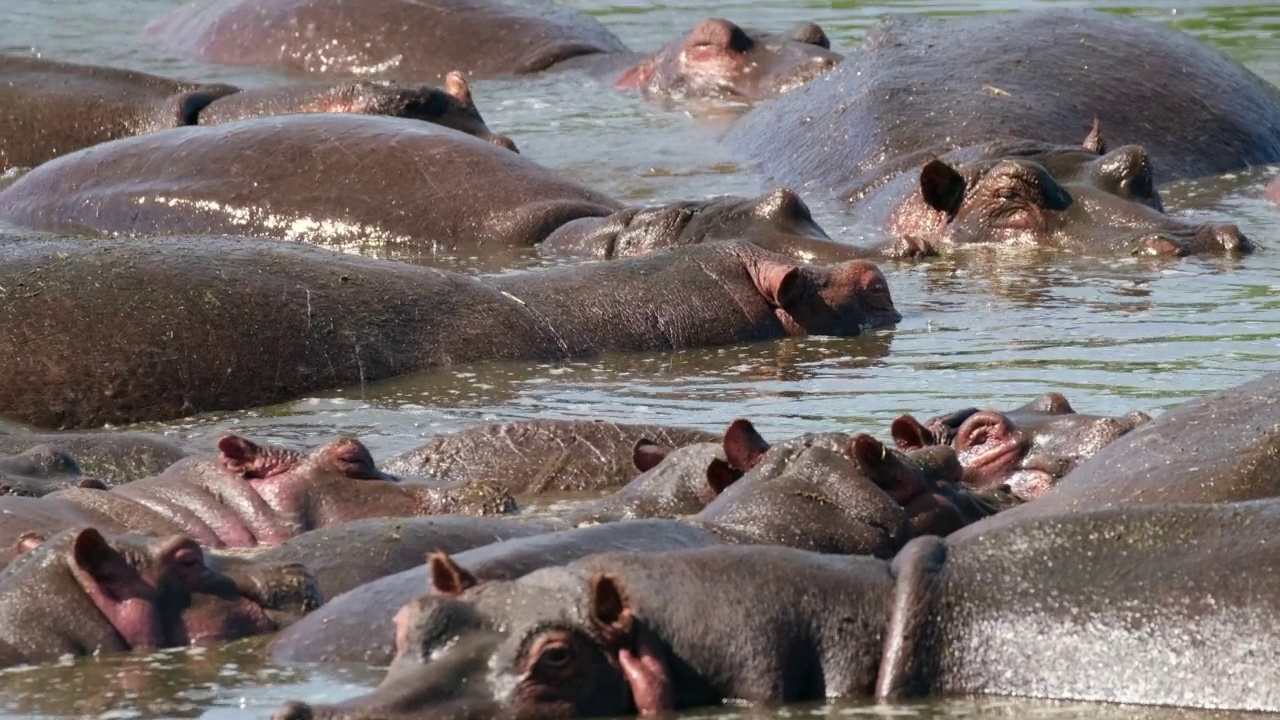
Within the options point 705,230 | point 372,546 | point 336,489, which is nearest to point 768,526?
point 372,546

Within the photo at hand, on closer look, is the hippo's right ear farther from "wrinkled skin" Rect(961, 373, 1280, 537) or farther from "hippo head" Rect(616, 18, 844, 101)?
"wrinkled skin" Rect(961, 373, 1280, 537)

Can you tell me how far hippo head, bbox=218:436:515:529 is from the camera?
5926mm

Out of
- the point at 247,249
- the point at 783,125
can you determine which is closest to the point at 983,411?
the point at 247,249

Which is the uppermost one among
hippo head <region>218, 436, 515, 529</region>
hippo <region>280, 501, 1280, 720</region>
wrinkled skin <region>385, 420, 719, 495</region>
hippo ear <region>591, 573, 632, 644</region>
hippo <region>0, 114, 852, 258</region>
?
hippo ear <region>591, 573, 632, 644</region>

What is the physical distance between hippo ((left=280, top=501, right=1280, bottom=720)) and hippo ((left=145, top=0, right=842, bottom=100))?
1187 centimetres

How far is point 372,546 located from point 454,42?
12284mm

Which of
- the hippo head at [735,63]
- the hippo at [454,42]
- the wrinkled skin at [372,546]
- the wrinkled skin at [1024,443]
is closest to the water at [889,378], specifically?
the wrinkled skin at [372,546]

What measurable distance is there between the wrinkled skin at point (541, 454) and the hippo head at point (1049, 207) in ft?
12.6

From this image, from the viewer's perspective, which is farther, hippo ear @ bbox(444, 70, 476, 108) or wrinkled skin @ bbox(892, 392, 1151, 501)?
hippo ear @ bbox(444, 70, 476, 108)

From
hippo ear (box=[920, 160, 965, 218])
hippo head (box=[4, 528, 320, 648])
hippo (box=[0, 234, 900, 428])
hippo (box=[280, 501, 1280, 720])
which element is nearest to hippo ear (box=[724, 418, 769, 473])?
hippo head (box=[4, 528, 320, 648])

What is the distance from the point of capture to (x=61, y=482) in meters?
6.25

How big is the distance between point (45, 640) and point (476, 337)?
391 cm

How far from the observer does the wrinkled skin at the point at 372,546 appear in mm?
5141

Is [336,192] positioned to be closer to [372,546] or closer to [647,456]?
[647,456]
